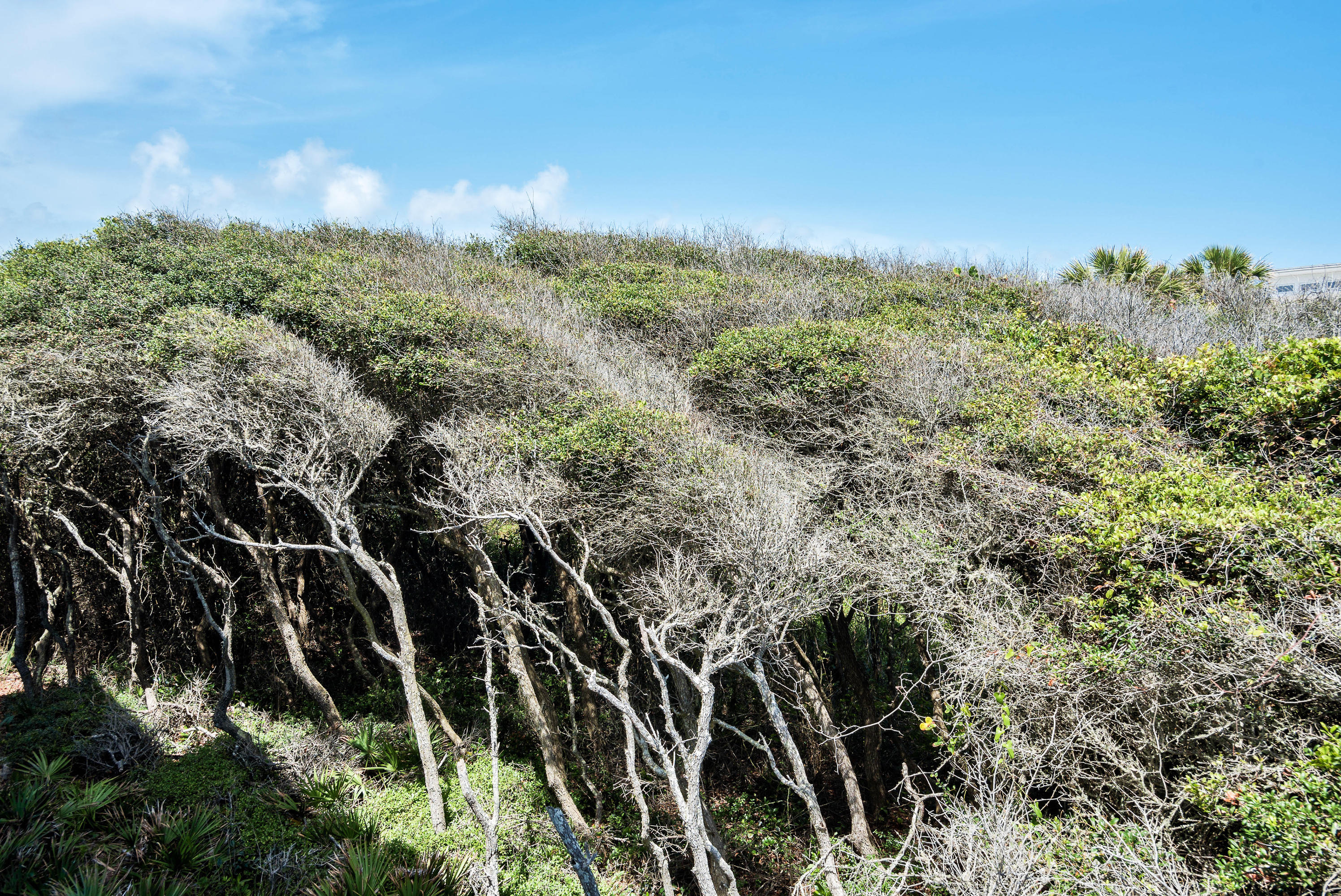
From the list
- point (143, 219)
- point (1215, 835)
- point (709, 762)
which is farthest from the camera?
point (143, 219)

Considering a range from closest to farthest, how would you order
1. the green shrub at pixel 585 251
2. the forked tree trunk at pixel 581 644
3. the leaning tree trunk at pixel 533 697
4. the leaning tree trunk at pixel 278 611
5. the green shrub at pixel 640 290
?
the leaning tree trunk at pixel 533 697 < the leaning tree trunk at pixel 278 611 < the forked tree trunk at pixel 581 644 < the green shrub at pixel 640 290 < the green shrub at pixel 585 251

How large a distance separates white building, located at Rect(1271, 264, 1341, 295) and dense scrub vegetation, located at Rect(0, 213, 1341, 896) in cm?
1463

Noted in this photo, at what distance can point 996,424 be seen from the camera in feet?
27.0

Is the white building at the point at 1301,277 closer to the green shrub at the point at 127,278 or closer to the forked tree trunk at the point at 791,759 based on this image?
the forked tree trunk at the point at 791,759

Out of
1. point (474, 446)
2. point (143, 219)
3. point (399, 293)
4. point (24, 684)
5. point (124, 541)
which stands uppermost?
point (143, 219)

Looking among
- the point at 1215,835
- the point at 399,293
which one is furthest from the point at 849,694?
the point at 399,293

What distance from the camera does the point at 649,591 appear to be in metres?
7.03

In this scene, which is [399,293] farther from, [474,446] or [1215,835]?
[1215,835]

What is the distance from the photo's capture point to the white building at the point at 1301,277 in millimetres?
23652

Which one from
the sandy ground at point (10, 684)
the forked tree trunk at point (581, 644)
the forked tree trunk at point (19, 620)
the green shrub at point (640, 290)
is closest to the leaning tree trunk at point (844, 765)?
the forked tree trunk at point (581, 644)

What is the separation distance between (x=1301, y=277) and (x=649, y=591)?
34597 mm

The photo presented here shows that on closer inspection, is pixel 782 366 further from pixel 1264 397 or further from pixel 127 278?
pixel 127 278

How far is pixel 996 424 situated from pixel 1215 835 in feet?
15.0

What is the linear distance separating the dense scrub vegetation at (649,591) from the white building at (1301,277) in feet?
48.0
